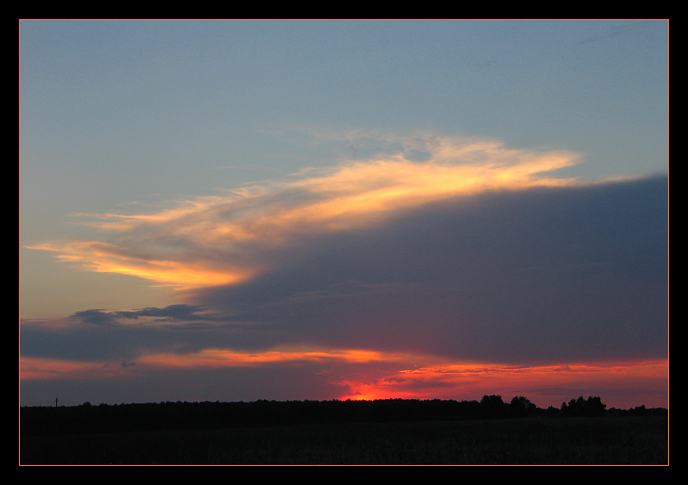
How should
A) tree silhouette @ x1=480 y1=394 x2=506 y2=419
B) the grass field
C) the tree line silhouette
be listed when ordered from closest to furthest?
the grass field
the tree line silhouette
tree silhouette @ x1=480 y1=394 x2=506 y2=419

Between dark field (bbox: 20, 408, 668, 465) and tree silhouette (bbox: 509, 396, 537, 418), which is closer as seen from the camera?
dark field (bbox: 20, 408, 668, 465)

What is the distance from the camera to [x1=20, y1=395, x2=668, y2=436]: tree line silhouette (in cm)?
7625

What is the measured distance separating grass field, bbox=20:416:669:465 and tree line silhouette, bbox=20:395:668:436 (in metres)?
22.2

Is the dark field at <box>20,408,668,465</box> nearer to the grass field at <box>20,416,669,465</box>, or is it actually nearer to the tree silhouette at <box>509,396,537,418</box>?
the grass field at <box>20,416,669,465</box>

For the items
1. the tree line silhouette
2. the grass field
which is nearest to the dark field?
the grass field

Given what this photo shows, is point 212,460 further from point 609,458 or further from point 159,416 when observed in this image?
point 159,416

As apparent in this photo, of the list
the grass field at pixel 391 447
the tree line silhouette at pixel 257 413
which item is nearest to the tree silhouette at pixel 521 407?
the tree line silhouette at pixel 257 413

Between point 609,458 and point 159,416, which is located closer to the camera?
point 609,458

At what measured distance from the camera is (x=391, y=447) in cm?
3925

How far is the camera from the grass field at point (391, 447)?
33438mm

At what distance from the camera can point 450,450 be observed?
3694 cm
